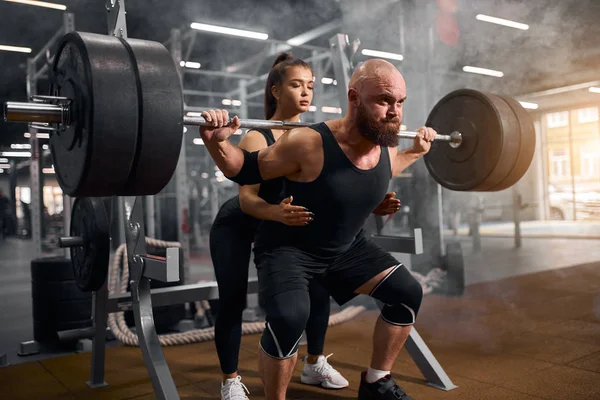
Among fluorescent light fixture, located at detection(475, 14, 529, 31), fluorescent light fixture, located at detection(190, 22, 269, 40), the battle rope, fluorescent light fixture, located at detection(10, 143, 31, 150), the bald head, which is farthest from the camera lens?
fluorescent light fixture, located at detection(10, 143, 31, 150)

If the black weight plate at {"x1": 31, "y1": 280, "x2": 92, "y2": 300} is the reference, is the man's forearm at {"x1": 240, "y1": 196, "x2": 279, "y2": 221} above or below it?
above

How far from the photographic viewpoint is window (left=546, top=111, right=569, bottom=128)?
13.2ft

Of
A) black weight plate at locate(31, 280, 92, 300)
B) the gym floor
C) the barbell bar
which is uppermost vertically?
the barbell bar

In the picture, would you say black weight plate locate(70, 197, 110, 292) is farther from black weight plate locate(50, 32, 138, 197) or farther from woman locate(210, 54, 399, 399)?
black weight plate locate(50, 32, 138, 197)

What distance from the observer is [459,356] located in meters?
2.25

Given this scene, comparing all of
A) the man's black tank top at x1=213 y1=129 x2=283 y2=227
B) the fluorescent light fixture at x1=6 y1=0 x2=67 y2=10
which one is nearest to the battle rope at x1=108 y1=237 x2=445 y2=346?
the man's black tank top at x1=213 y1=129 x2=283 y2=227

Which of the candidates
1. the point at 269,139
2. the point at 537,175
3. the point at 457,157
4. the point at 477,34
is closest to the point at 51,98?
the point at 269,139

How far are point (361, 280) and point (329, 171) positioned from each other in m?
0.38

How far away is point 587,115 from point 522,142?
2373 mm

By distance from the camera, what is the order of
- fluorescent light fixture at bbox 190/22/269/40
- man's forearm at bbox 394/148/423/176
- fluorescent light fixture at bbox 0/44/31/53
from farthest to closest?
fluorescent light fixture at bbox 0/44/31/53, fluorescent light fixture at bbox 190/22/269/40, man's forearm at bbox 394/148/423/176

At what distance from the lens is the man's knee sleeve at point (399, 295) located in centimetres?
162

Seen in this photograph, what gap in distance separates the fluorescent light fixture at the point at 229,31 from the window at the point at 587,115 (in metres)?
2.76

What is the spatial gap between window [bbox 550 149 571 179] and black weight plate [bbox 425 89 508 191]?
2847 millimetres

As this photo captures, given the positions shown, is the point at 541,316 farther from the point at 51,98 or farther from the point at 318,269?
the point at 51,98
